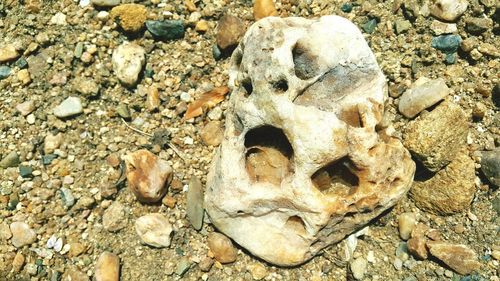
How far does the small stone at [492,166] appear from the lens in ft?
9.72

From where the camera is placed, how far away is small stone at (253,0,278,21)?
3268mm

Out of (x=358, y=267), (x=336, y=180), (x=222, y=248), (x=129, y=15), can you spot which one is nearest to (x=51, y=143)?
(x=129, y=15)

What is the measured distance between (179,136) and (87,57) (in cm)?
69

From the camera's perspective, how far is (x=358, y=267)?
120 inches

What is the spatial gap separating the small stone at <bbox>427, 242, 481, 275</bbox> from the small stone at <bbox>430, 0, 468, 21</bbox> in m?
1.24

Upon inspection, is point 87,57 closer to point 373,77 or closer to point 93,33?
point 93,33

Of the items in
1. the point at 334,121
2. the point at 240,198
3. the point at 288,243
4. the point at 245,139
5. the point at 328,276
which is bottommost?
the point at 328,276

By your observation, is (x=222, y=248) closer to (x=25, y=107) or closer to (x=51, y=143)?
(x=51, y=143)

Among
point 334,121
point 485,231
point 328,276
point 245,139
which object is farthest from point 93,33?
point 485,231

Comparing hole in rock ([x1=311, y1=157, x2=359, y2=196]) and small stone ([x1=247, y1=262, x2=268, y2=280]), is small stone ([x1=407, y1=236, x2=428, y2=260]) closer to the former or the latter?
hole in rock ([x1=311, y1=157, x2=359, y2=196])

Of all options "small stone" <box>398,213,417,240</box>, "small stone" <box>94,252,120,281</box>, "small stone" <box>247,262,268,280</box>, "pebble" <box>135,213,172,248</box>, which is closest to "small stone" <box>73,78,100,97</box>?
"pebble" <box>135,213,172,248</box>

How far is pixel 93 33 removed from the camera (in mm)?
3264

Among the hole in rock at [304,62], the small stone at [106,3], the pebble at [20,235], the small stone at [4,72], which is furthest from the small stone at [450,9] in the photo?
the pebble at [20,235]

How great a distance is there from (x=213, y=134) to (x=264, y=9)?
0.78 metres
